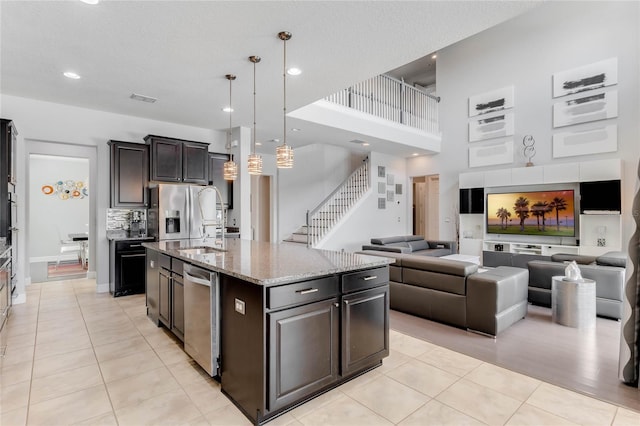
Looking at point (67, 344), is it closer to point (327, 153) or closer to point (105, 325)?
point (105, 325)

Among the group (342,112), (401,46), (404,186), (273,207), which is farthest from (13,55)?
(404,186)

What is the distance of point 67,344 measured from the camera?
3.26 metres

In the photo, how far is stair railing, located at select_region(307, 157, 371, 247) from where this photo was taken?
8141 mm

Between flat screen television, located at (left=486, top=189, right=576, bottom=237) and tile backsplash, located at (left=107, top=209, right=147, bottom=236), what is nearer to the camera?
tile backsplash, located at (left=107, top=209, right=147, bottom=236)

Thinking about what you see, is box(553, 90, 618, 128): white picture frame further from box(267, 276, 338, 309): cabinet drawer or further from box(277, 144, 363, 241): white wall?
box(267, 276, 338, 309): cabinet drawer

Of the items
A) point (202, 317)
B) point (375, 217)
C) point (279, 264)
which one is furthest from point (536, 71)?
point (202, 317)

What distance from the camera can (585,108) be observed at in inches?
262

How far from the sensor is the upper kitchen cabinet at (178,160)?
543 cm

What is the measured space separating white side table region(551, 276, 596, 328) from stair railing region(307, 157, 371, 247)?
4787 millimetres

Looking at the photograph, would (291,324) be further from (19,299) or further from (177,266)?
(19,299)

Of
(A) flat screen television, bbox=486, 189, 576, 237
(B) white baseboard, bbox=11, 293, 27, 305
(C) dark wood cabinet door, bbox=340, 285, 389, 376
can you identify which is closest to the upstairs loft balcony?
(A) flat screen television, bbox=486, 189, 576, 237

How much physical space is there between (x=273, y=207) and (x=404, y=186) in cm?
405

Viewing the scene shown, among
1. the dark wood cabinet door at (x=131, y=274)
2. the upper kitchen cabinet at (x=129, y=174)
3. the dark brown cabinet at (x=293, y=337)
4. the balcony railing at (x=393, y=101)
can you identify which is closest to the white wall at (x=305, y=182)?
the balcony railing at (x=393, y=101)

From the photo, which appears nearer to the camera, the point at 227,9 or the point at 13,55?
the point at 227,9
